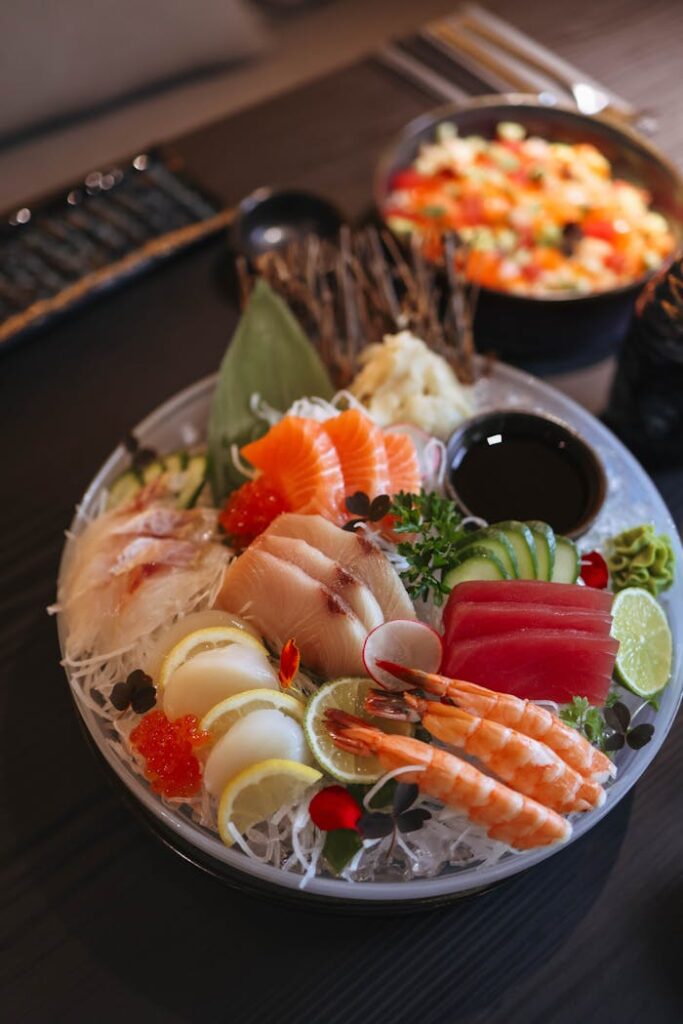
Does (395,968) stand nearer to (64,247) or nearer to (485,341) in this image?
(485,341)

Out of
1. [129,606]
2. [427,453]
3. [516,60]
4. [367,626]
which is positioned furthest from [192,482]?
[516,60]

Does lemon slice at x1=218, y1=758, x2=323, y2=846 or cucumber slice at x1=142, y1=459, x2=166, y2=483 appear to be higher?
cucumber slice at x1=142, y1=459, x2=166, y2=483

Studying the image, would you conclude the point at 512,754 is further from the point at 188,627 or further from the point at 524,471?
the point at 524,471

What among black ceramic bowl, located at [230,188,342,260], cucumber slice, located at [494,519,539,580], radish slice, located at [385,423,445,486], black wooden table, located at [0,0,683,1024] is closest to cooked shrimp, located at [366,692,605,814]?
black wooden table, located at [0,0,683,1024]

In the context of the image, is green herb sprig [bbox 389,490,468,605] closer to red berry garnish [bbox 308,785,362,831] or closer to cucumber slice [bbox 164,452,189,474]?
red berry garnish [bbox 308,785,362,831]

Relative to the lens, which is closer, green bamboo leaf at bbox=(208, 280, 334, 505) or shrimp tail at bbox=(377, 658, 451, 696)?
shrimp tail at bbox=(377, 658, 451, 696)

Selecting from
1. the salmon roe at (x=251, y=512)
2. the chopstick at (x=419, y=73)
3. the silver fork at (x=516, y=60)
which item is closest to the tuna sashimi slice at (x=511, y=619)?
the salmon roe at (x=251, y=512)
